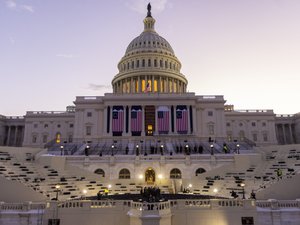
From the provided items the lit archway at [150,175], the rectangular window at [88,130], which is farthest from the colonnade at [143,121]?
the lit archway at [150,175]

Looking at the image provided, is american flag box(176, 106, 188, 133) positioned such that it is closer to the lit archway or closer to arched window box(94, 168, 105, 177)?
the lit archway

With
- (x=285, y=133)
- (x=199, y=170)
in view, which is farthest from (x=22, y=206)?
(x=285, y=133)

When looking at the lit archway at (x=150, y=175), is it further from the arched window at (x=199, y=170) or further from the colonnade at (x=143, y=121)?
the colonnade at (x=143, y=121)

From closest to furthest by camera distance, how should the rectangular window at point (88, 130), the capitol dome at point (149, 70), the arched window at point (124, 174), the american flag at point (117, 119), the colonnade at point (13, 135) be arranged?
the arched window at point (124, 174)
the american flag at point (117, 119)
the rectangular window at point (88, 130)
the capitol dome at point (149, 70)
the colonnade at point (13, 135)

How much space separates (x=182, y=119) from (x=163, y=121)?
17.8 ft

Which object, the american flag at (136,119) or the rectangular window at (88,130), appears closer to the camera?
the american flag at (136,119)

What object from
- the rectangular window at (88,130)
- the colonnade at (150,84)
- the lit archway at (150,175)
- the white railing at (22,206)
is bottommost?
the white railing at (22,206)

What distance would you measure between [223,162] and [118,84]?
2663 inches

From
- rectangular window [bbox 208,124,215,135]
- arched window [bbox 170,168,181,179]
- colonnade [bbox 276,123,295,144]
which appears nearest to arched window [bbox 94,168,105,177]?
arched window [bbox 170,168,181,179]

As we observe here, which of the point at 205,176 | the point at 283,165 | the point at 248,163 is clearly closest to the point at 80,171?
the point at 205,176

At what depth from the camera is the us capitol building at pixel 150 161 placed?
77.9 feet

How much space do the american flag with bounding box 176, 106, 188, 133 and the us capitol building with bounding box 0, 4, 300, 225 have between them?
0.28 m

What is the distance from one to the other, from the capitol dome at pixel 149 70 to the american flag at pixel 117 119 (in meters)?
18.0

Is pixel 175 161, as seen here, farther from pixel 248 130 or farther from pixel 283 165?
pixel 248 130
